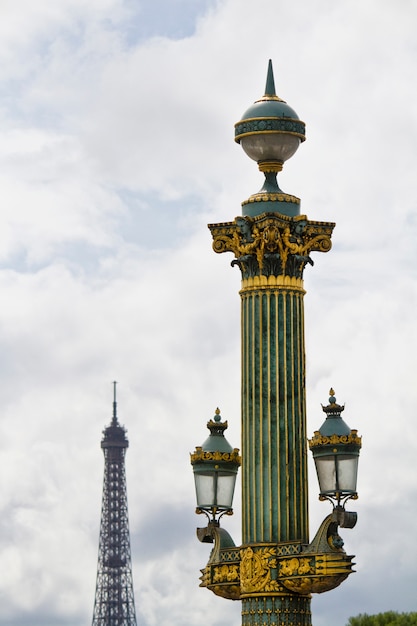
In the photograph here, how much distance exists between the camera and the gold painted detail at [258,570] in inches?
1104

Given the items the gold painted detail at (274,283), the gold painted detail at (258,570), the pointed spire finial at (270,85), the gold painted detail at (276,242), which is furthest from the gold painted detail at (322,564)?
the pointed spire finial at (270,85)

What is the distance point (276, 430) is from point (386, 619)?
2693 inches

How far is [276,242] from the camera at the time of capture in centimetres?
2902

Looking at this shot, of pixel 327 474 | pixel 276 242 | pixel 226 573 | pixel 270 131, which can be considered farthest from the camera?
pixel 270 131

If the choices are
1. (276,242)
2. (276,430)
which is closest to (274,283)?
(276,242)

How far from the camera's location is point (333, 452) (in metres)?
27.8

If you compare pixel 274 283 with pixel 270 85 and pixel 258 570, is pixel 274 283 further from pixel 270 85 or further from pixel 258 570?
pixel 258 570

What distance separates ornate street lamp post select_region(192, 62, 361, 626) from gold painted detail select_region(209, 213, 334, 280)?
0.6 inches

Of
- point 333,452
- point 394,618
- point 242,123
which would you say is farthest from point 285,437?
point 394,618

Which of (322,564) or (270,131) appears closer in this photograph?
(322,564)

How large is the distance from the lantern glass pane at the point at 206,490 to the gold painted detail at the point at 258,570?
1.52 metres

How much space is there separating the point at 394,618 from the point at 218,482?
2663 inches

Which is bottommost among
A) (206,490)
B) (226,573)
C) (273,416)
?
(226,573)

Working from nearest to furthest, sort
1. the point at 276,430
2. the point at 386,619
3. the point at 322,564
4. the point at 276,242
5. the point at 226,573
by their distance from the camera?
the point at 322,564 < the point at 276,430 < the point at 226,573 < the point at 276,242 < the point at 386,619
